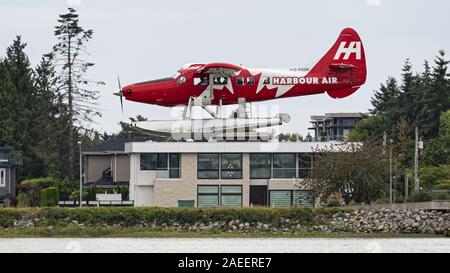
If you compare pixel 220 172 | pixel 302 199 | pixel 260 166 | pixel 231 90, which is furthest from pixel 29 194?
pixel 231 90

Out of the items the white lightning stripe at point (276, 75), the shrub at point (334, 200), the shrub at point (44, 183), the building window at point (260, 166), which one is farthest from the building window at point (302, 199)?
the shrub at point (44, 183)

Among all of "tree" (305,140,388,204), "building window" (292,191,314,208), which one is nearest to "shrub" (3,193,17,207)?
"building window" (292,191,314,208)

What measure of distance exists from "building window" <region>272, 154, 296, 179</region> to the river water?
16953 mm

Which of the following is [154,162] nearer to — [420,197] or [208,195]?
[208,195]

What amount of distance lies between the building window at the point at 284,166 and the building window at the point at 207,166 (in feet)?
9.75

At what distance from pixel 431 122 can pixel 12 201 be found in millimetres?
32065

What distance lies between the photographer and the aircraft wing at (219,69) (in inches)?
2628

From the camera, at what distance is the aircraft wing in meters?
66.8

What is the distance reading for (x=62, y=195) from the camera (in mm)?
86812

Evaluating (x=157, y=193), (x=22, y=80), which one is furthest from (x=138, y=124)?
(x=22, y=80)

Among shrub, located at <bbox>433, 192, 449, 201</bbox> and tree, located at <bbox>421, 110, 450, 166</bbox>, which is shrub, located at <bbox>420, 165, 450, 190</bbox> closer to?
tree, located at <bbox>421, 110, 450, 166</bbox>

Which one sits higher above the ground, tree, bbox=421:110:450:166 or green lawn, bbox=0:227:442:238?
tree, bbox=421:110:450:166

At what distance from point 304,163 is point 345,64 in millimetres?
13404

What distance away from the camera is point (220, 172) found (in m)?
81.2
